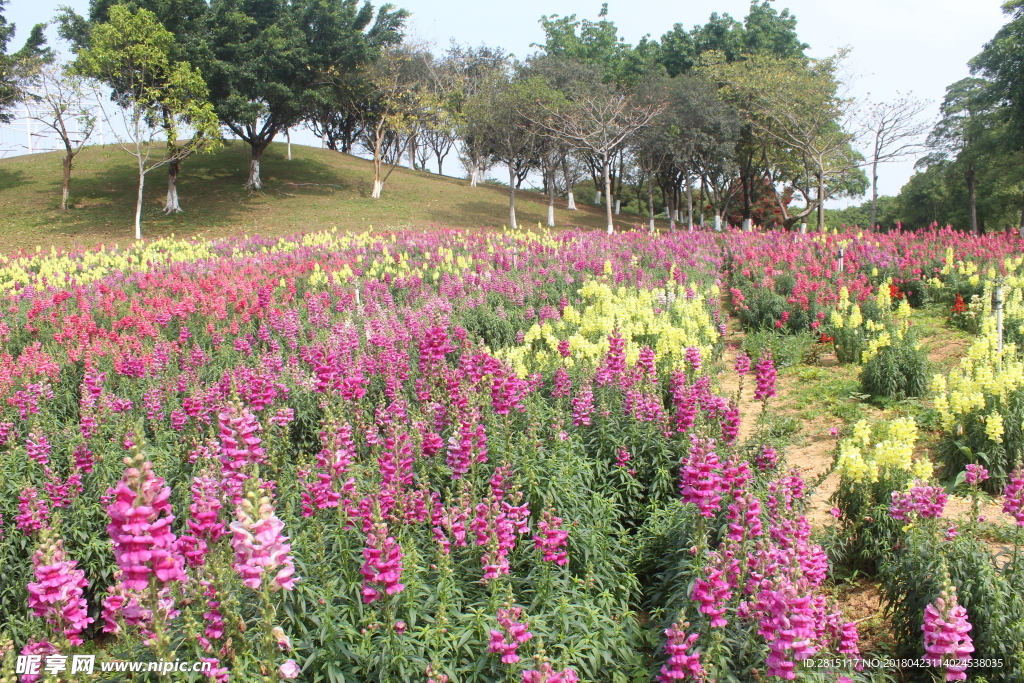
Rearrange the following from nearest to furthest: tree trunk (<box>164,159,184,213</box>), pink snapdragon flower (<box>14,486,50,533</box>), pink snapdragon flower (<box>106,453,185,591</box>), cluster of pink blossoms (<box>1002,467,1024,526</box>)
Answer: pink snapdragon flower (<box>106,453,185,591</box>) → cluster of pink blossoms (<box>1002,467,1024,526</box>) → pink snapdragon flower (<box>14,486,50,533</box>) → tree trunk (<box>164,159,184,213</box>)

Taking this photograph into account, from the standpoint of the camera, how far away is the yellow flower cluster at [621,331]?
847 cm

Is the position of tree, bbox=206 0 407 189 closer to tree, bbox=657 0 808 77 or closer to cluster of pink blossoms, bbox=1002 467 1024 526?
tree, bbox=657 0 808 77

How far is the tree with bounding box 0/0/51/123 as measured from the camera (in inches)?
1217

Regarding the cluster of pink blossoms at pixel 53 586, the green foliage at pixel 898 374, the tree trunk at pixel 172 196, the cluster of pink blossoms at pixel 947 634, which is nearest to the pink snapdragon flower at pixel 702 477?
the cluster of pink blossoms at pixel 947 634

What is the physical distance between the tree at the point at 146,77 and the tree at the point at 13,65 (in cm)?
344

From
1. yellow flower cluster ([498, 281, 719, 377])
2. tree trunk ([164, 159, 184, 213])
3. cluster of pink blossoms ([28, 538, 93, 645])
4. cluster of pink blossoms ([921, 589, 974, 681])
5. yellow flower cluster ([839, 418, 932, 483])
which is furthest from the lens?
tree trunk ([164, 159, 184, 213])

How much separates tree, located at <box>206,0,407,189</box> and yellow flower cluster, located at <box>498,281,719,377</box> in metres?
29.2

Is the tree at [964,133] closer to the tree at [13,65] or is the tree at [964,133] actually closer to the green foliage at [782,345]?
the green foliage at [782,345]

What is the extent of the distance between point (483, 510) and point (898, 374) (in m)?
6.74

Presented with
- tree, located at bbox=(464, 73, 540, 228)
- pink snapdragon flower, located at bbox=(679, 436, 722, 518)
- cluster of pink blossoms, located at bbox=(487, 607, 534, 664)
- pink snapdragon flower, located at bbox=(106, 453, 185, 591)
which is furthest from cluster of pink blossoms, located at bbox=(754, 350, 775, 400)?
tree, located at bbox=(464, 73, 540, 228)

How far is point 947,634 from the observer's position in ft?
9.64

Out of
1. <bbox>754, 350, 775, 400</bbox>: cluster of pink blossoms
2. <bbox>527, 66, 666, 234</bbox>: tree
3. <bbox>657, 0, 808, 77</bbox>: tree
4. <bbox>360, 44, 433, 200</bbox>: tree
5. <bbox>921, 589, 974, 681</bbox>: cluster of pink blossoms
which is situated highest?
<bbox>657, 0, 808, 77</bbox>: tree

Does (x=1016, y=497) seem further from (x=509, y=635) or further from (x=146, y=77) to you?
(x=146, y=77)

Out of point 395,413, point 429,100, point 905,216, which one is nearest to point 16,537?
point 395,413
